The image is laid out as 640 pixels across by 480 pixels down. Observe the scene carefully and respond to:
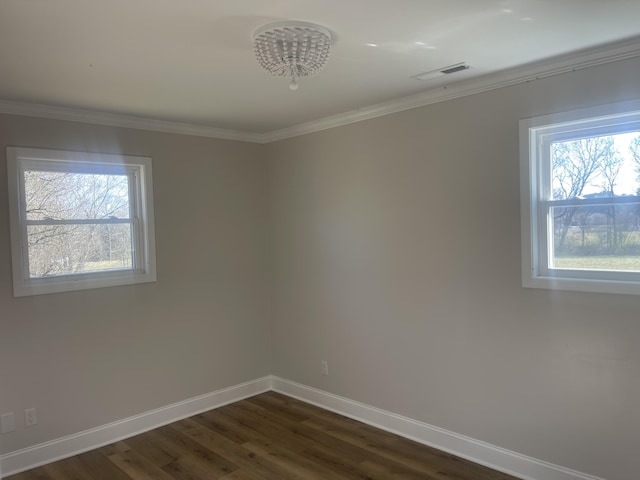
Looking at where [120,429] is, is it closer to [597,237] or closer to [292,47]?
[292,47]

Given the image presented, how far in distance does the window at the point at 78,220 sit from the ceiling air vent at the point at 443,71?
7.35 feet

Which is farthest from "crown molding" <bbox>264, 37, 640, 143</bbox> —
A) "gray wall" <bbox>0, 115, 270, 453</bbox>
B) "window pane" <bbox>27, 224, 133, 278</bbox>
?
"window pane" <bbox>27, 224, 133, 278</bbox>

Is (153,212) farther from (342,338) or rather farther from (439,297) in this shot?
Result: (439,297)

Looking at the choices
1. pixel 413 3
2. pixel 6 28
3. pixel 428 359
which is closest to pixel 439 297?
pixel 428 359

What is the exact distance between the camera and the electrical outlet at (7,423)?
9.98ft

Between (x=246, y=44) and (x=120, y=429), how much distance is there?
2991 mm

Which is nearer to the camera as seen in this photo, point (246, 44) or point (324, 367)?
point (246, 44)

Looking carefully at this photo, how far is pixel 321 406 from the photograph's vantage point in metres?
4.08

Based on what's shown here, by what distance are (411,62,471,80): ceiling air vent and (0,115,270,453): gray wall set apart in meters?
2.07

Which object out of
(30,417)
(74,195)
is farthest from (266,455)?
(74,195)

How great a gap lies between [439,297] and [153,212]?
2344 mm

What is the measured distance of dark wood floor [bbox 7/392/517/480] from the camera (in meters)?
2.98

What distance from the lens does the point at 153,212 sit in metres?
3.76

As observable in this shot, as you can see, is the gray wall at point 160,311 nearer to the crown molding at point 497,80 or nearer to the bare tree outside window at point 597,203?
the crown molding at point 497,80
